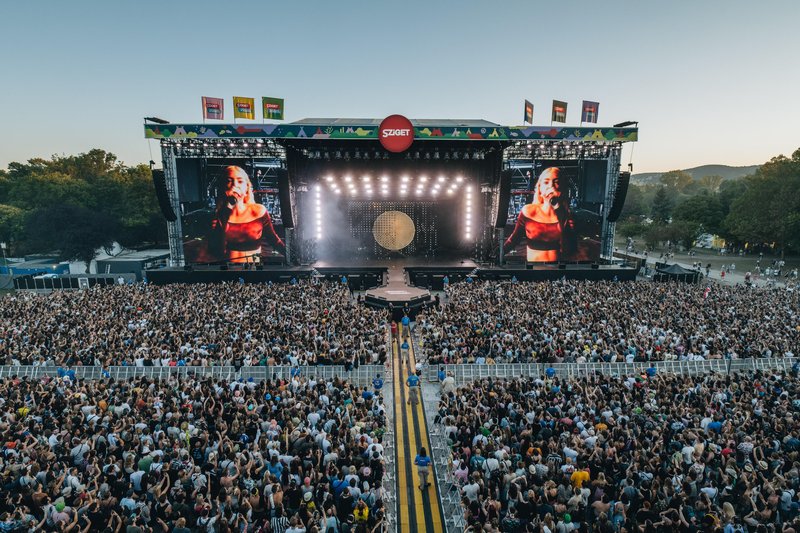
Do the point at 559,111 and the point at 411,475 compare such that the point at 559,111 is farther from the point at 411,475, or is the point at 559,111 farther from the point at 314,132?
the point at 411,475

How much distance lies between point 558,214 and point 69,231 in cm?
4209

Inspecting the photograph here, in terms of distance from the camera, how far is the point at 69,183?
45.8 metres

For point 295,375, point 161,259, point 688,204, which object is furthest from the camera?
point 688,204

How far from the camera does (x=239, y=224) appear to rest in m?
30.3

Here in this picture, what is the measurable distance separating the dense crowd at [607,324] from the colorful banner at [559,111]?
12090mm

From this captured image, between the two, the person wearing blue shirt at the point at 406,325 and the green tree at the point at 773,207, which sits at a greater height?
the green tree at the point at 773,207

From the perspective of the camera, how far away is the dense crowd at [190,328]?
1372cm

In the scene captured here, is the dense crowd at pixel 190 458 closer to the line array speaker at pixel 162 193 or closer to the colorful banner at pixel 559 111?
the line array speaker at pixel 162 193

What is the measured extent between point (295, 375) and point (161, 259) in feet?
103

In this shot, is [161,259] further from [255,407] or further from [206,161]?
[255,407]

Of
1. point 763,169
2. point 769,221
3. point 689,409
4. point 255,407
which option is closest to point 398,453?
point 255,407

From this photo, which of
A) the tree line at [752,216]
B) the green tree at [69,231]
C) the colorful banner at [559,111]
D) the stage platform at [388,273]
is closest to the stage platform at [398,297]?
the stage platform at [388,273]

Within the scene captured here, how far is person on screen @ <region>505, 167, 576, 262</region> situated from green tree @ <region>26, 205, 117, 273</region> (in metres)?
36.9

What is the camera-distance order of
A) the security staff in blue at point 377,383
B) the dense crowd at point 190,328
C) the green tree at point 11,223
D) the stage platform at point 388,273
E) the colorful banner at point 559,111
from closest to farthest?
the security staff in blue at point 377,383, the dense crowd at point 190,328, the colorful banner at point 559,111, the stage platform at point 388,273, the green tree at point 11,223
